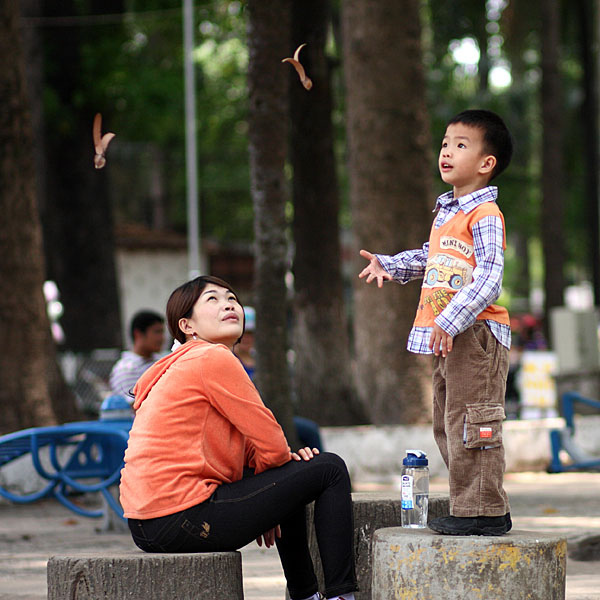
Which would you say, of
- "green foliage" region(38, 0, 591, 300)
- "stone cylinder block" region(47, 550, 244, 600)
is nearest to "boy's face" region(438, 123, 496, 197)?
"stone cylinder block" region(47, 550, 244, 600)

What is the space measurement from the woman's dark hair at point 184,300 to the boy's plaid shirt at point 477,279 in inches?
34.3

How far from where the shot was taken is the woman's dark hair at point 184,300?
504cm

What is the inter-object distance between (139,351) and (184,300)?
4.28 metres

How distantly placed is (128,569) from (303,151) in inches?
327

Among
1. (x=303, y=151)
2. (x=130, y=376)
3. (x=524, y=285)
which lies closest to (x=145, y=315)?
(x=130, y=376)

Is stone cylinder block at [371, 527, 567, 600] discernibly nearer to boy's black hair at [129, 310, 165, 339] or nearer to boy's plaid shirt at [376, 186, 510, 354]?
boy's plaid shirt at [376, 186, 510, 354]

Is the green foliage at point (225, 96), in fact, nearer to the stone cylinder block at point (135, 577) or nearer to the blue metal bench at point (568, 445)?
the blue metal bench at point (568, 445)

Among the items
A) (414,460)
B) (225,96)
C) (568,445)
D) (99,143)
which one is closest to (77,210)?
(568,445)

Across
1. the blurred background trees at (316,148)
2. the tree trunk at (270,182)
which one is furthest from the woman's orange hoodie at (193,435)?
the blurred background trees at (316,148)

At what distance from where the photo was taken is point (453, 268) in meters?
4.77

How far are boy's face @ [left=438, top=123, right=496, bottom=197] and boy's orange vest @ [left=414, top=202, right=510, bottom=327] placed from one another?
0.13 meters

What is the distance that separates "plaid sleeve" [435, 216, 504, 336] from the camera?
15.0 ft

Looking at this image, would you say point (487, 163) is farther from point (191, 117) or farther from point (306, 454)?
point (191, 117)

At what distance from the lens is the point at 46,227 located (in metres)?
20.6
